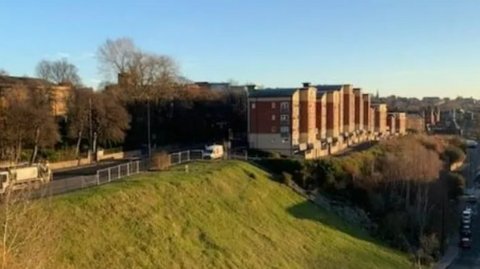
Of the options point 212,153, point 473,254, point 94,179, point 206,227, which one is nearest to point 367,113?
point 473,254

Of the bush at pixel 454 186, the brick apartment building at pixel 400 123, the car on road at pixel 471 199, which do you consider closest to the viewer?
the bush at pixel 454 186

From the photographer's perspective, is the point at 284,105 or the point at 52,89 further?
the point at 284,105

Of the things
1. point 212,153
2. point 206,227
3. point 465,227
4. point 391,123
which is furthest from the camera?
point 391,123

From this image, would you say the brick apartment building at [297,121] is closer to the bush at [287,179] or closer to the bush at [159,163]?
the bush at [287,179]

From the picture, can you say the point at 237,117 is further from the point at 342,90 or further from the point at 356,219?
the point at 356,219

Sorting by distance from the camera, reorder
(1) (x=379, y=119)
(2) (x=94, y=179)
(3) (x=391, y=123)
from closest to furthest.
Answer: (2) (x=94, y=179) < (1) (x=379, y=119) < (3) (x=391, y=123)

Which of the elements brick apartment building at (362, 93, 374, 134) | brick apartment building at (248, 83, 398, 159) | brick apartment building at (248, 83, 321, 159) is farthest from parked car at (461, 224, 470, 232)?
brick apartment building at (362, 93, 374, 134)

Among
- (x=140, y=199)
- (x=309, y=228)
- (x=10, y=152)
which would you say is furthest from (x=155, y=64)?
(x=140, y=199)

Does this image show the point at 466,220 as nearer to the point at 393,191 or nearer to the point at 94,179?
the point at 393,191

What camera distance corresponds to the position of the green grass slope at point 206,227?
65.8 feet

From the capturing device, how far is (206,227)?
26.4 meters

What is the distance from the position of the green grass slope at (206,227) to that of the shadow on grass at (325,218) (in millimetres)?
120

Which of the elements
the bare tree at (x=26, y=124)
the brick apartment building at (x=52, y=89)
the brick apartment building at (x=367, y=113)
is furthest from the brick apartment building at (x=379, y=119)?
the bare tree at (x=26, y=124)

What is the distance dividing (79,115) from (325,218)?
22.9 m
